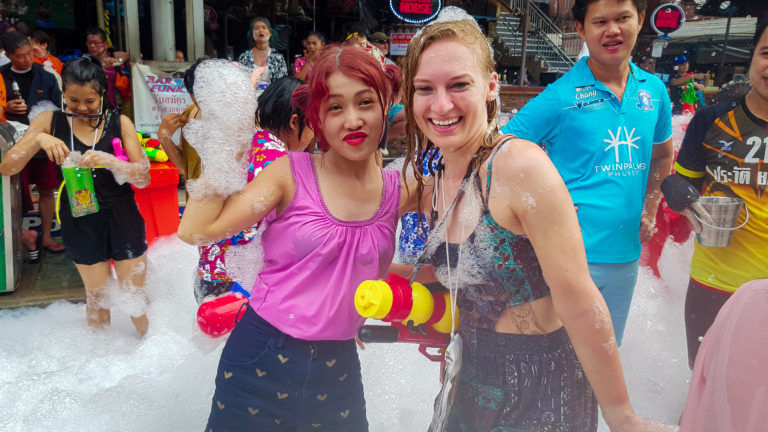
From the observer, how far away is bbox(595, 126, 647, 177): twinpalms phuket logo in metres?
2.02

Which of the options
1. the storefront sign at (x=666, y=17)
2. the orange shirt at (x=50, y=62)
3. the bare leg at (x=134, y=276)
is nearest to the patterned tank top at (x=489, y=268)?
the bare leg at (x=134, y=276)

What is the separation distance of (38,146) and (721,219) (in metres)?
3.19

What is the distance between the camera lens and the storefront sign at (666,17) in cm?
799

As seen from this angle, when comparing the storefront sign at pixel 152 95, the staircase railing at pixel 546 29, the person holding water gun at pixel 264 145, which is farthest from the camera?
the staircase railing at pixel 546 29

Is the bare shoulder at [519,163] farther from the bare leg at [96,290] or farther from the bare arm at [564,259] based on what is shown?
the bare leg at [96,290]

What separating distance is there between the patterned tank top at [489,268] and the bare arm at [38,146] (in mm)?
2383

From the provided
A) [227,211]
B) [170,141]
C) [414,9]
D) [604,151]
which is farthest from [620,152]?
[414,9]

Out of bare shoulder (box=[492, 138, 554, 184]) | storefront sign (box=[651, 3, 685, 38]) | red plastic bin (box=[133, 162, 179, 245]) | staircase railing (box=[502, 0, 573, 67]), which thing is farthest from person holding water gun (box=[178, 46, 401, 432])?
staircase railing (box=[502, 0, 573, 67])

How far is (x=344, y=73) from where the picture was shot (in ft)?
4.57

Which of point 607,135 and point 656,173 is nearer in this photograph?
point 607,135

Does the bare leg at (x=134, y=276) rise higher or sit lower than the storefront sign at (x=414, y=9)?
lower

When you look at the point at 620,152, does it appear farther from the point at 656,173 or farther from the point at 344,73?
the point at 344,73

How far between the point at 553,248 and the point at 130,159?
2.61m

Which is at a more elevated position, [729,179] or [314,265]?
[729,179]
